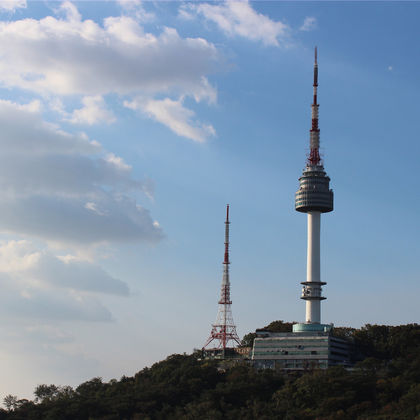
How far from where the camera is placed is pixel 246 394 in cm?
15875

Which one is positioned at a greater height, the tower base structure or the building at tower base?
the tower base structure

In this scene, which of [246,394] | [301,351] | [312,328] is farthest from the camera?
[312,328]

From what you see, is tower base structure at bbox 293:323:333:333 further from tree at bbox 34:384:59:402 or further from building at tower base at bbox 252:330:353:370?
tree at bbox 34:384:59:402

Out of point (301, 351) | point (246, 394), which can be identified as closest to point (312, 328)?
point (301, 351)

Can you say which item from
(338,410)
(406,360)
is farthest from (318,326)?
(338,410)

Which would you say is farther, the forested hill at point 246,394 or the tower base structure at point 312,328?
the tower base structure at point 312,328

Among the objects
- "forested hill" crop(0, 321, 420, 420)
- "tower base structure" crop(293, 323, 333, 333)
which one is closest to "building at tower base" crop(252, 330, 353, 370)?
"tower base structure" crop(293, 323, 333, 333)

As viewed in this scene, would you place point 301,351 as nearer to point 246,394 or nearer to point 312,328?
point 312,328

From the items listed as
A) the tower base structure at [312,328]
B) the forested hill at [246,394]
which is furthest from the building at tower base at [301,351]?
the forested hill at [246,394]

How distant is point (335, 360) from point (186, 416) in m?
54.1

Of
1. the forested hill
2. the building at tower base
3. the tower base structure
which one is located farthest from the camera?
the tower base structure

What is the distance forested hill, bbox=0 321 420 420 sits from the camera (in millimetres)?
143625

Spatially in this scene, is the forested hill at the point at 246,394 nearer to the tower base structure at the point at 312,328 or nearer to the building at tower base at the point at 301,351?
the building at tower base at the point at 301,351

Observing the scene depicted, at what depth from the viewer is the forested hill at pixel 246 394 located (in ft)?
471
